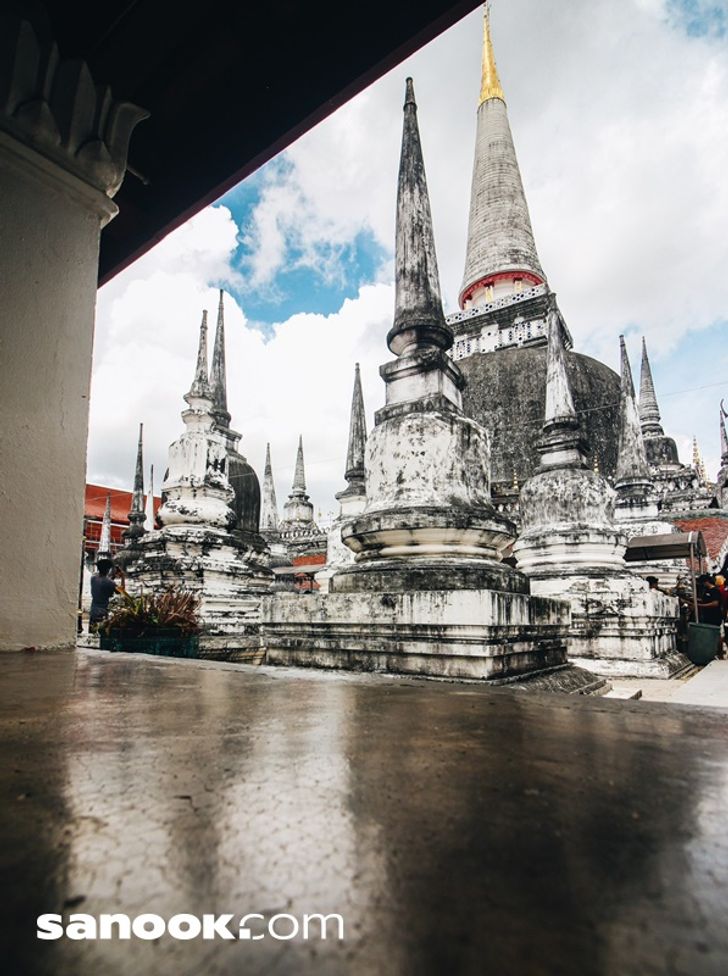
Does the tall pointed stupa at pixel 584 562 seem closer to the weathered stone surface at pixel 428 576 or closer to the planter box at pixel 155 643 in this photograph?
the weathered stone surface at pixel 428 576

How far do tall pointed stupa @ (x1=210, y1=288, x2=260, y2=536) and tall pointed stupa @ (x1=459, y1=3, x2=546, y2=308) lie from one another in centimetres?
1663

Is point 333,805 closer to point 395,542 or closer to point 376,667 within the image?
point 376,667

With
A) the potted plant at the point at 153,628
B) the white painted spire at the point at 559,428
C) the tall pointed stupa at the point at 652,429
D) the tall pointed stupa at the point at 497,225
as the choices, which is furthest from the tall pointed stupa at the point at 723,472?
the potted plant at the point at 153,628

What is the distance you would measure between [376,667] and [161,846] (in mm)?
1936

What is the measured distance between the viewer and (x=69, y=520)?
7.78 feet

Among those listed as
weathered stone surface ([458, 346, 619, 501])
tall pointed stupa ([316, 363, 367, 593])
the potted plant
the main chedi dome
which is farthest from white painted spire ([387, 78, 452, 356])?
weathered stone surface ([458, 346, 619, 501])

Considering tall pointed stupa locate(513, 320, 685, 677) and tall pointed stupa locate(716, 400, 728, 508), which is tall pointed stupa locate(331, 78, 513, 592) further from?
tall pointed stupa locate(716, 400, 728, 508)

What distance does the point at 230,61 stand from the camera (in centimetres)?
264

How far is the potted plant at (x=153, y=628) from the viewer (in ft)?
10.6

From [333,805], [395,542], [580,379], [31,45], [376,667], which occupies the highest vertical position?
[580,379]

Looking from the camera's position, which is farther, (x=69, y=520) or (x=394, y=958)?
(x=69, y=520)

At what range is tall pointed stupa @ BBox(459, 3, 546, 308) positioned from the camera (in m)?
20.1

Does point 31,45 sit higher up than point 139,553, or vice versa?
point 31,45

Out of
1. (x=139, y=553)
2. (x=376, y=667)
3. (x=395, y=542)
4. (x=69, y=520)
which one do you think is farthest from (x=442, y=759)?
(x=139, y=553)
